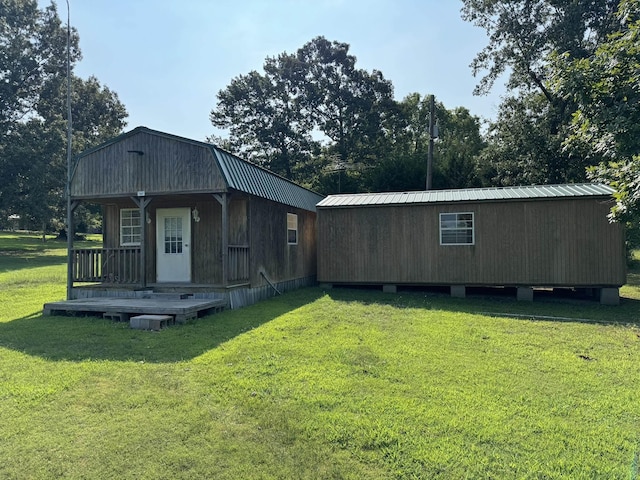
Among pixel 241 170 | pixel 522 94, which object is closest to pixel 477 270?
pixel 241 170

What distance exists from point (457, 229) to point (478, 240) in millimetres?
602

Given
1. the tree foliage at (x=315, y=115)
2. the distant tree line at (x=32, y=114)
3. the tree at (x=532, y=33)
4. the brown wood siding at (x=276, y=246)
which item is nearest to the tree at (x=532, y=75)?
the tree at (x=532, y=33)

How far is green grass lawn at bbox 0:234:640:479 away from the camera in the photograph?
9.05 ft

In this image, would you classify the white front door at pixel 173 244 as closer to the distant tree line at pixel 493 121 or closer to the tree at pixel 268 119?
the distant tree line at pixel 493 121

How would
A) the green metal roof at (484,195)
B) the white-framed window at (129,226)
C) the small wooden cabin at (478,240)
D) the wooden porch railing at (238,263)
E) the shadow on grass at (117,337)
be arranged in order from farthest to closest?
1. the white-framed window at (129,226)
2. the green metal roof at (484,195)
3. the small wooden cabin at (478,240)
4. the wooden porch railing at (238,263)
5. the shadow on grass at (117,337)

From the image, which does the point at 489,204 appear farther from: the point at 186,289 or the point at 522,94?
the point at 522,94

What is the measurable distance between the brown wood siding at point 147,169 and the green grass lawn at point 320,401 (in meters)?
3.36

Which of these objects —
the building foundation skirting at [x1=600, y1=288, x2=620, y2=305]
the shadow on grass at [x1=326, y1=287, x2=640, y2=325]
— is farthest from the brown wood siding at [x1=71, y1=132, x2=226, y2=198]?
the building foundation skirting at [x1=600, y1=288, x2=620, y2=305]

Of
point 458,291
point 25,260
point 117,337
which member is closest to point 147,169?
point 117,337

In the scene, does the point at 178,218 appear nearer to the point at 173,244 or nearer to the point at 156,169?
the point at 173,244

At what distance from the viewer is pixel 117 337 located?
632cm

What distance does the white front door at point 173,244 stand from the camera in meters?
10.5

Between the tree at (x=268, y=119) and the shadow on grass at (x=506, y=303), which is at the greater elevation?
the tree at (x=268, y=119)

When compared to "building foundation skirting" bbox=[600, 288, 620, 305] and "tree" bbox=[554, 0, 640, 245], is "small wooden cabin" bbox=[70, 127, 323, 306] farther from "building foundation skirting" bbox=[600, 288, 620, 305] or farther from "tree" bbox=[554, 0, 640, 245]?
"building foundation skirting" bbox=[600, 288, 620, 305]
